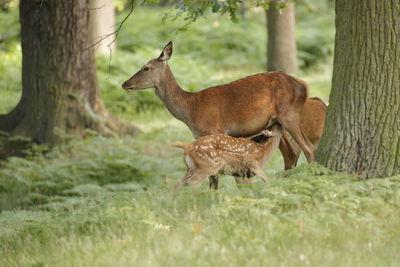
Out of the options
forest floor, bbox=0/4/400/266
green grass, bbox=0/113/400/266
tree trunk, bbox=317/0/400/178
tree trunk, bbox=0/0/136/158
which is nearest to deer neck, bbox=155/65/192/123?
forest floor, bbox=0/4/400/266

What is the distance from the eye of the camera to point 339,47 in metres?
8.24

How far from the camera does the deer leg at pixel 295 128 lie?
973 cm

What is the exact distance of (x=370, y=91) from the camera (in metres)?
7.98

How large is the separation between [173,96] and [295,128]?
1.64 m

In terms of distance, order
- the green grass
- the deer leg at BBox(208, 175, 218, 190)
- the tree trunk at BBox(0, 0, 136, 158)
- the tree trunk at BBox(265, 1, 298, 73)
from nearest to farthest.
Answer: the green grass → the deer leg at BBox(208, 175, 218, 190) → the tree trunk at BBox(0, 0, 136, 158) → the tree trunk at BBox(265, 1, 298, 73)

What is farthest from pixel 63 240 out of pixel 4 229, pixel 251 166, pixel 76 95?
pixel 76 95

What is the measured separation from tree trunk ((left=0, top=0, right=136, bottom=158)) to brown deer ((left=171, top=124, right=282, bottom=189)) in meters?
4.71

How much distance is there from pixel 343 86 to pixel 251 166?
1452 millimetres

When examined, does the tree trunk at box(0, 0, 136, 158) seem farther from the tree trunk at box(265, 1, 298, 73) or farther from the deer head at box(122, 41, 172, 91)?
the tree trunk at box(265, 1, 298, 73)

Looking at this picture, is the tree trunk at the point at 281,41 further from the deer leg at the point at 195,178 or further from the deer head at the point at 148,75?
the deer leg at the point at 195,178

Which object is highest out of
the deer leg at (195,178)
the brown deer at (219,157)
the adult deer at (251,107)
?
the adult deer at (251,107)

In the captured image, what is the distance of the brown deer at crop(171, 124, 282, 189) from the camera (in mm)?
8555

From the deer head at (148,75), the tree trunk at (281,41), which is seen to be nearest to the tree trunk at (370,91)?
the deer head at (148,75)

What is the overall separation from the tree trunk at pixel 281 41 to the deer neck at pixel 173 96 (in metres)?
7.60
